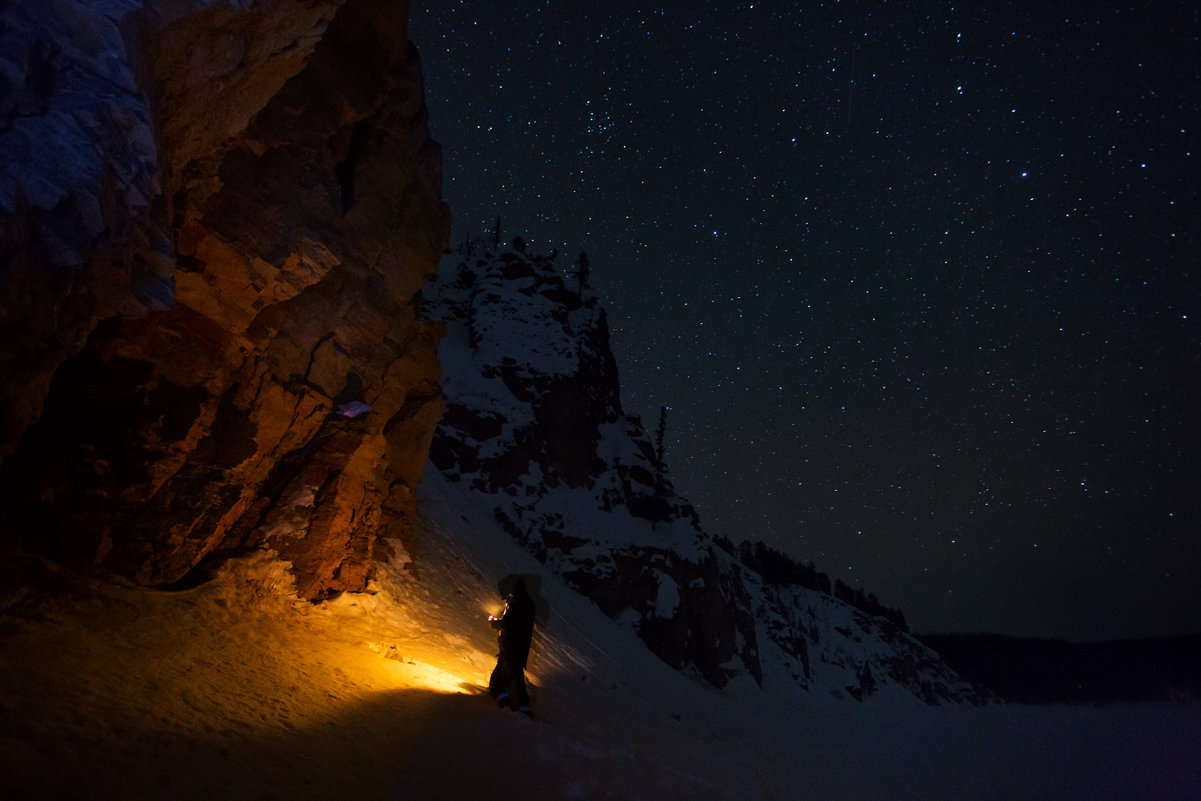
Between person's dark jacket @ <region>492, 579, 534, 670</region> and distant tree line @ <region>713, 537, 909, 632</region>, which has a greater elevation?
distant tree line @ <region>713, 537, 909, 632</region>

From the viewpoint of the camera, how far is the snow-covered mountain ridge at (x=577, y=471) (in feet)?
134

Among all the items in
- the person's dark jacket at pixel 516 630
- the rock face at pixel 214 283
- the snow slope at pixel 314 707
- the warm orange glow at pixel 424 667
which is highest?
the rock face at pixel 214 283

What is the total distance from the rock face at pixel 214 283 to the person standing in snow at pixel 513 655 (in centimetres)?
448

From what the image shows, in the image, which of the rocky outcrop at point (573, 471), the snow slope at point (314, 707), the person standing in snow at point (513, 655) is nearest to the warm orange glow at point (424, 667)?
the snow slope at point (314, 707)

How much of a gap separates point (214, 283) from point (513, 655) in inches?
313

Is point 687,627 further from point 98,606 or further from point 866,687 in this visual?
point 866,687

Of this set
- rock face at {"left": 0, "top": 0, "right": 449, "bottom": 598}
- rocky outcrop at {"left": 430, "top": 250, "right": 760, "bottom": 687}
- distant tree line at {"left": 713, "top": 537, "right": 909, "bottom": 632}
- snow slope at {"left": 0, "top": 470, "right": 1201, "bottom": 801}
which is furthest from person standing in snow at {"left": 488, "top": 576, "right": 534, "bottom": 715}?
distant tree line at {"left": 713, "top": 537, "right": 909, "bottom": 632}

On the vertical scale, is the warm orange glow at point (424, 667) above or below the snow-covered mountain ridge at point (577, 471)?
below

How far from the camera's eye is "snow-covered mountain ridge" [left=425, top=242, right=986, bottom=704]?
4081 centimetres

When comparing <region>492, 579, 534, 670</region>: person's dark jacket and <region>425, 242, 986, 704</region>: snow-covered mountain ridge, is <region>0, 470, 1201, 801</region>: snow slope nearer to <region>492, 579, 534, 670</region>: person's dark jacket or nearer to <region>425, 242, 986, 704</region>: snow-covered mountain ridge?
<region>492, 579, 534, 670</region>: person's dark jacket

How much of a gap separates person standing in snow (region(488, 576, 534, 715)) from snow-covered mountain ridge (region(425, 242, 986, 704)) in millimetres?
29657

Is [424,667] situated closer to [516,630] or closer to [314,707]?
[516,630]

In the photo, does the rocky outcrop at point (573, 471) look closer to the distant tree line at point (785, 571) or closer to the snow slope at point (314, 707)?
the snow slope at point (314, 707)

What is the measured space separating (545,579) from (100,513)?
2422cm
